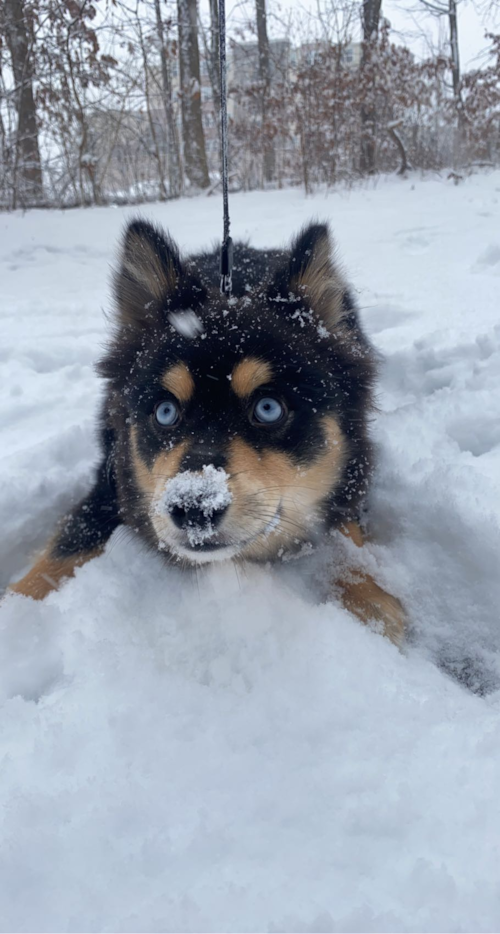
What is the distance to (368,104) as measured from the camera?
12.3 m

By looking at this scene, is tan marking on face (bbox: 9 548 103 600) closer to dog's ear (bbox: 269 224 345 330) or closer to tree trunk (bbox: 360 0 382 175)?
dog's ear (bbox: 269 224 345 330)

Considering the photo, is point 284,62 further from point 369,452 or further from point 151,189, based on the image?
point 369,452

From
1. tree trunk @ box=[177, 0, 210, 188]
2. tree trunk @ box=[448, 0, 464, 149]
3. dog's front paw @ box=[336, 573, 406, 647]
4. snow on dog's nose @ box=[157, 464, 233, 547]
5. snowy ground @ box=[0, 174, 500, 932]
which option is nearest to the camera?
snowy ground @ box=[0, 174, 500, 932]

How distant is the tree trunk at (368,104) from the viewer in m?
12.2

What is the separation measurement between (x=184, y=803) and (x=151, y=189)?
1544cm

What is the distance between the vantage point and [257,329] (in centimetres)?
221

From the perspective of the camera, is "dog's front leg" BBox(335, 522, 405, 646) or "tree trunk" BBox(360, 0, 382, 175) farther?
"tree trunk" BBox(360, 0, 382, 175)

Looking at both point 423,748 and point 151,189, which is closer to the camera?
point 423,748

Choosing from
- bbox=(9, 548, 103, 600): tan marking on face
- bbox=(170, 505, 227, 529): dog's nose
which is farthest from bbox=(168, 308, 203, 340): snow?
bbox=(9, 548, 103, 600): tan marking on face

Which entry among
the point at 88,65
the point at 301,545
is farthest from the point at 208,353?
the point at 88,65

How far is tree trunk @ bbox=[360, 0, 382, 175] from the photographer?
1217cm

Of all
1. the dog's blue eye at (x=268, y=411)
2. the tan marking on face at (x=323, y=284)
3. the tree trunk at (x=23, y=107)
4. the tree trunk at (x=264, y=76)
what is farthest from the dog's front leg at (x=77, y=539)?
the tree trunk at (x=264, y=76)

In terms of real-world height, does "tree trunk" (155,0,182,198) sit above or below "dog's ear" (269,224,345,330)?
above

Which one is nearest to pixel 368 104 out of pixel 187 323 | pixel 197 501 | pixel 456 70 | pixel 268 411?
pixel 456 70
